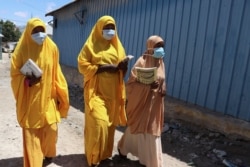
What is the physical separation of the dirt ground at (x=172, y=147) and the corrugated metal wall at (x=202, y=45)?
52cm

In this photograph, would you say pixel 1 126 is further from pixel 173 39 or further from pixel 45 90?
pixel 173 39

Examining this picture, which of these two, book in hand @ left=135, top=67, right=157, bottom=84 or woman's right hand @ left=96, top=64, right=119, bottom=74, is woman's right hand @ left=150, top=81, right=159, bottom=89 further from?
woman's right hand @ left=96, top=64, right=119, bottom=74

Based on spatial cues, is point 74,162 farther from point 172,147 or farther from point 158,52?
point 158,52

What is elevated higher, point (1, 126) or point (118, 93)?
point (118, 93)

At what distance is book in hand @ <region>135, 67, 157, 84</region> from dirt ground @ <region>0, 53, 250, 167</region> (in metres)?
1.30

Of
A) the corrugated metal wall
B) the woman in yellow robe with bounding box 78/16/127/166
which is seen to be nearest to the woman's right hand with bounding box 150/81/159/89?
the woman in yellow robe with bounding box 78/16/127/166

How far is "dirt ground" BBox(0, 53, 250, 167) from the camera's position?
4.56 m

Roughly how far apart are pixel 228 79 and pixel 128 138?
6.76 feet

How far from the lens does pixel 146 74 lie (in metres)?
3.94

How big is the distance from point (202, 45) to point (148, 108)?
7.40 feet

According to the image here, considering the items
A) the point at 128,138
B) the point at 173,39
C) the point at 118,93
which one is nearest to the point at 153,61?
the point at 118,93

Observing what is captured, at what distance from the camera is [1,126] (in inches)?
242

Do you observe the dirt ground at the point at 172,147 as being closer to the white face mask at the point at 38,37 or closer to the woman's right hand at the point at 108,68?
the woman's right hand at the point at 108,68

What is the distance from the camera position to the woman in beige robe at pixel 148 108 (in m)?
4.01
